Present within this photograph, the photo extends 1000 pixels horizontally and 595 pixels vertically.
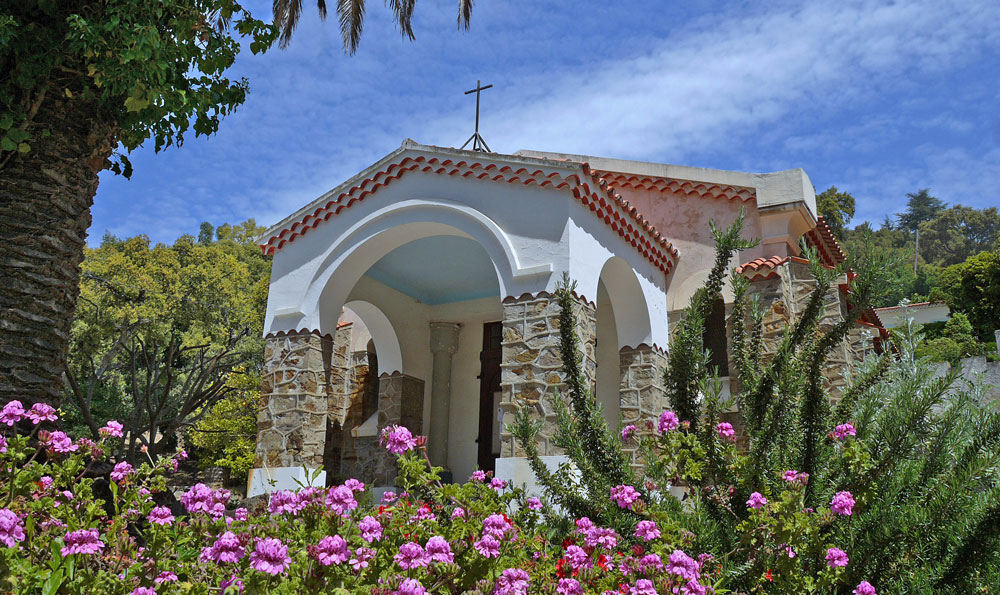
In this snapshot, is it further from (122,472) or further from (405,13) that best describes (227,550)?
(405,13)

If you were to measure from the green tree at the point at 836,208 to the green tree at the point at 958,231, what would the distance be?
39.1 m

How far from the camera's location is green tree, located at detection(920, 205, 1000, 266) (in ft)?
231

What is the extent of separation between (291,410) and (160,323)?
15.8 meters

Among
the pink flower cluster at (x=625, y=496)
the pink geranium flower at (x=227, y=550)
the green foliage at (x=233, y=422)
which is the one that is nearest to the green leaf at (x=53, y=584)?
the pink geranium flower at (x=227, y=550)

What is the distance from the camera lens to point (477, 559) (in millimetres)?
2830

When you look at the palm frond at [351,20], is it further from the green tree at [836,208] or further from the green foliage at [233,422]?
the green tree at [836,208]

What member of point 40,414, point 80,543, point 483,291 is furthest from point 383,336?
point 80,543

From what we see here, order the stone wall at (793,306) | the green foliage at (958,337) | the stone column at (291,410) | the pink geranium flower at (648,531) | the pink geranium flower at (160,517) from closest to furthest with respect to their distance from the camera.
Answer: the pink geranium flower at (160,517) → the pink geranium flower at (648,531) → the stone column at (291,410) → the stone wall at (793,306) → the green foliage at (958,337)

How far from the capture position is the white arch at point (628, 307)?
9065 millimetres

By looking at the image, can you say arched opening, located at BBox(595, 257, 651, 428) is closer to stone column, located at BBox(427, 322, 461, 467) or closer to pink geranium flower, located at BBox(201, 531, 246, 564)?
stone column, located at BBox(427, 322, 461, 467)

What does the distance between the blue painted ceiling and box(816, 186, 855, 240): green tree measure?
93.3ft

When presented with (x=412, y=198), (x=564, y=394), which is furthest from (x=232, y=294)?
(x=564, y=394)

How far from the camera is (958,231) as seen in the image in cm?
7362

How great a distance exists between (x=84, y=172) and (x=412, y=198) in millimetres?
3506
